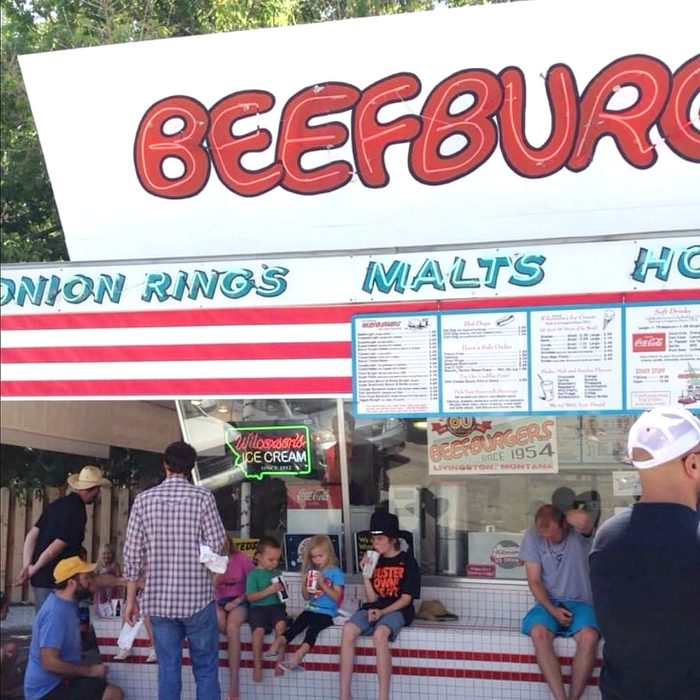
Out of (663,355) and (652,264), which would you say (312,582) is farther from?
(652,264)

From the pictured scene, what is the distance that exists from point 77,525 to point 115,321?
80.1 inches

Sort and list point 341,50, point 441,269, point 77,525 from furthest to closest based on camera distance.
→ point 77,525 → point 341,50 → point 441,269

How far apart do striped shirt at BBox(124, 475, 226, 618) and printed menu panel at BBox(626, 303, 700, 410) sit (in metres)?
2.51

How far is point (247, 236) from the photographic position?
23.6 feet

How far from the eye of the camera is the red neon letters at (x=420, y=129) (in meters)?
6.47

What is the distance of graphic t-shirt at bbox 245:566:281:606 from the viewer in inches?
287

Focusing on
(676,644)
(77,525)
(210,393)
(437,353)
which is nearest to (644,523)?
(676,644)

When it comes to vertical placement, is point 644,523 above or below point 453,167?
below

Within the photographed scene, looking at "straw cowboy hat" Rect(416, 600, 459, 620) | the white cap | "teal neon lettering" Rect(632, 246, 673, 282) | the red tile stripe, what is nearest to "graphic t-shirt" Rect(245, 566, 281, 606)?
the red tile stripe

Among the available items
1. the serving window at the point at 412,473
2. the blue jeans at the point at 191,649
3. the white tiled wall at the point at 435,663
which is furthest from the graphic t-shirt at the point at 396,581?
the blue jeans at the point at 191,649

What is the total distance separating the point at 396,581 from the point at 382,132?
9.83ft

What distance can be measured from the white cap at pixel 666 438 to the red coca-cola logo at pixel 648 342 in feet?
8.89

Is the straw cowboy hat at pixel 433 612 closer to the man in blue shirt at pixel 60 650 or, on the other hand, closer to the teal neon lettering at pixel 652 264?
the man in blue shirt at pixel 60 650

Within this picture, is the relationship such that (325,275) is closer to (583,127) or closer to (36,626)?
(583,127)
